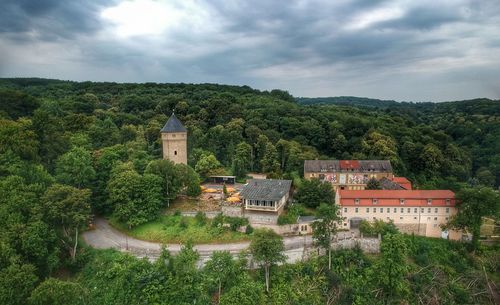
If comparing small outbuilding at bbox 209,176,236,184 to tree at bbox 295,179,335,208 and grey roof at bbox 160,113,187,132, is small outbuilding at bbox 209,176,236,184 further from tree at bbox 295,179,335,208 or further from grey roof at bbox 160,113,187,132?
tree at bbox 295,179,335,208

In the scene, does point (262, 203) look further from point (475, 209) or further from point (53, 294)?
point (475, 209)

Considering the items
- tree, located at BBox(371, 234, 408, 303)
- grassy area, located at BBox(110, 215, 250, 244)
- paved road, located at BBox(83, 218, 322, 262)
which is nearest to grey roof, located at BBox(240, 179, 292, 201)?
grassy area, located at BBox(110, 215, 250, 244)

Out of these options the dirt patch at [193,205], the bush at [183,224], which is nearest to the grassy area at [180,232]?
the bush at [183,224]

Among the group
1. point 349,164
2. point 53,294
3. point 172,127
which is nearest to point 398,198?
point 349,164

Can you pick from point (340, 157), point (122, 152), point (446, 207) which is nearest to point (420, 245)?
point (446, 207)

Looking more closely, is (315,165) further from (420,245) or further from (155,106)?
(155,106)

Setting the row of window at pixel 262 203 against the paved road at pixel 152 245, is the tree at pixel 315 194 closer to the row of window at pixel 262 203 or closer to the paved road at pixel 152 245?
the row of window at pixel 262 203
